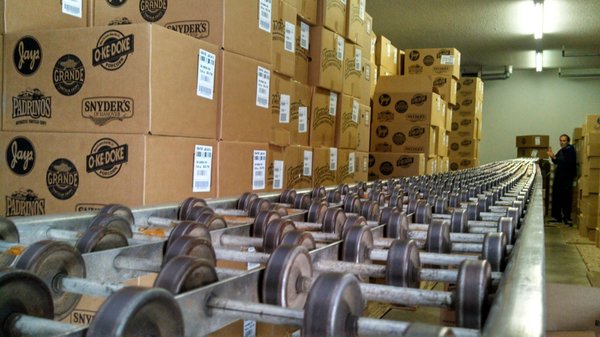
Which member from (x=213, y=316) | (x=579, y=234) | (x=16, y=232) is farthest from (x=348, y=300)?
(x=579, y=234)

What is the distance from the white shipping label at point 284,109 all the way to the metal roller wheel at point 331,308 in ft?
8.47

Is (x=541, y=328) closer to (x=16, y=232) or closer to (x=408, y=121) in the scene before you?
(x=16, y=232)

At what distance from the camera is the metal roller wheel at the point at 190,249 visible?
0.76 m

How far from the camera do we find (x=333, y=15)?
3811 mm

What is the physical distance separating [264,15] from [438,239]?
1.89 meters

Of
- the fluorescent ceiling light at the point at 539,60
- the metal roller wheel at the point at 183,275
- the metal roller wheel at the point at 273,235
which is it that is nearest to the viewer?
the metal roller wheel at the point at 183,275

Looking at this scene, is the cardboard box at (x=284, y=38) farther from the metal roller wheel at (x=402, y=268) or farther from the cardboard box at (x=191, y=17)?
the metal roller wheel at (x=402, y=268)

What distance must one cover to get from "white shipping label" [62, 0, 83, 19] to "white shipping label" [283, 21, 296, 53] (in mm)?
1119

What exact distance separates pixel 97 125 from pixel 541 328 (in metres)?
1.80

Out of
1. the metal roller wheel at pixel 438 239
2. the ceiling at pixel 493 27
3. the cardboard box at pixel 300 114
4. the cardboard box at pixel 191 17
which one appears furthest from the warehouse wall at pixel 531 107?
the metal roller wheel at pixel 438 239

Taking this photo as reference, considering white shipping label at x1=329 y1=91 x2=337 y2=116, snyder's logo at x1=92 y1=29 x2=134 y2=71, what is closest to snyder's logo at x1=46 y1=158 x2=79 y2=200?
snyder's logo at x1=92 y1=29 x2=134 y2=71

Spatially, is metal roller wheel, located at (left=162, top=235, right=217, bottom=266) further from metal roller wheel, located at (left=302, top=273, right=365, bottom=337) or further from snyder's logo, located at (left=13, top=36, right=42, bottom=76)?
snyder's logo, located at (left=13, top=36, right=42, bottom=76)

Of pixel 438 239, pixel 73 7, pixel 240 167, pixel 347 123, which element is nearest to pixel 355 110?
pixel 347 123

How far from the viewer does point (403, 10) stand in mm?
8336
